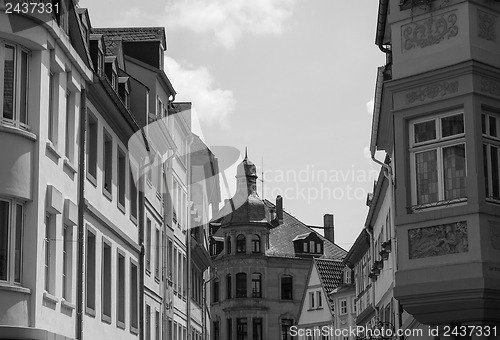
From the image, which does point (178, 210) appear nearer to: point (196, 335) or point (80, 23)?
point (196, 335)

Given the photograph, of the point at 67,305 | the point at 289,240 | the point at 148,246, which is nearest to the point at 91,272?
the point at 67,305

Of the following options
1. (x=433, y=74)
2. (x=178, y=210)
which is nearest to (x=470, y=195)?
(x=433, y=74)

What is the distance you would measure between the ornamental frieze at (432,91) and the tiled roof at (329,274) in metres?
55.7

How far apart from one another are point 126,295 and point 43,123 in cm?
1015

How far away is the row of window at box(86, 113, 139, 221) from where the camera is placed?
26125 millimetres

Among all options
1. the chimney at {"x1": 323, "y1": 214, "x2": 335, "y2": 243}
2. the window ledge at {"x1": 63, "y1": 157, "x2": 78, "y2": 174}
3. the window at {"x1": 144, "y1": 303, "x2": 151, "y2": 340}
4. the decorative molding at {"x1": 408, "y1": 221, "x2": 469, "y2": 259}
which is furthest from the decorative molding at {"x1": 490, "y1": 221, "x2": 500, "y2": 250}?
the chimney at {"x1": 323, "y1": 214, "x2": 335, "y2": 243}

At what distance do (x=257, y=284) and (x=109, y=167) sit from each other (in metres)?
61.8

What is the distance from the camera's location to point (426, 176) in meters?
18.7

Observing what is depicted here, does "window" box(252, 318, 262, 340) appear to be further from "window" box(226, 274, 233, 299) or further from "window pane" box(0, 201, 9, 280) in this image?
"window pane" box(0, 201, 9, 280)

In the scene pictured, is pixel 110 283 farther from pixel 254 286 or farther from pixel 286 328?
pixel 286 328

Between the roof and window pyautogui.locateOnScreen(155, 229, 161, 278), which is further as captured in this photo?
the roof

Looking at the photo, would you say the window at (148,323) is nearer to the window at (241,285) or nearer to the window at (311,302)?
the window at (311,302)

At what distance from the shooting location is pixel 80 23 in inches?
997

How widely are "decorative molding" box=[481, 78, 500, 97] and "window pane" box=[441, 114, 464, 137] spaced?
1.93 feet
